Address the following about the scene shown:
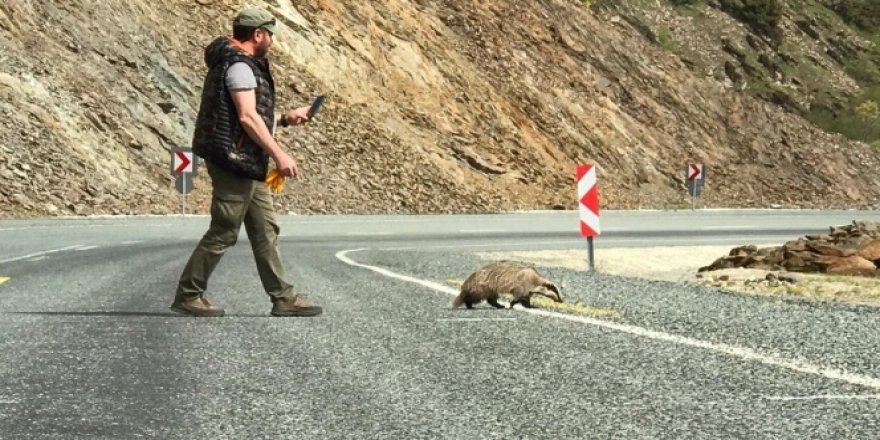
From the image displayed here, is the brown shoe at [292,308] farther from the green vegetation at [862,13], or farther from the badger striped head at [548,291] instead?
the green vegetation at [862,13]

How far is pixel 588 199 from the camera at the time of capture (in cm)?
1588

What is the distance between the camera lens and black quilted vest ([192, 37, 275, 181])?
8.73 metres

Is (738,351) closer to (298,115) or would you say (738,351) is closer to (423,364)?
(423,364)

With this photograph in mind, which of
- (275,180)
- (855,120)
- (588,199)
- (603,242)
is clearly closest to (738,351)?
(275,180)

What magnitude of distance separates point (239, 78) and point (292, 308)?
178 cm

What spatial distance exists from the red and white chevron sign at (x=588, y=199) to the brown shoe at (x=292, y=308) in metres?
7.23

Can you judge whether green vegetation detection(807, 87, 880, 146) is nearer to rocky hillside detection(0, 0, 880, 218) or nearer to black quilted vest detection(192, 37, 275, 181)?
rocky hillside detection(0, 0, 880, 218)

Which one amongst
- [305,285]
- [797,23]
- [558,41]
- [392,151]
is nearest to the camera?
[305,285]

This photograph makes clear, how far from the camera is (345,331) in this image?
823 centimetres

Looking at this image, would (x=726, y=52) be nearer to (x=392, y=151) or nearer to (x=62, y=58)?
(x=392, y=151)

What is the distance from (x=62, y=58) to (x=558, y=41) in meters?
22.8

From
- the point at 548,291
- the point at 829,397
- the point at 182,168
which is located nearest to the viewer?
the point at 829,397

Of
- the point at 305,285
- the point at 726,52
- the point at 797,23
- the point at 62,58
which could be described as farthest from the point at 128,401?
the point at 797,23

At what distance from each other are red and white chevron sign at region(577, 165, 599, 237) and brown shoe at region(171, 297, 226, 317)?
7.59 m
